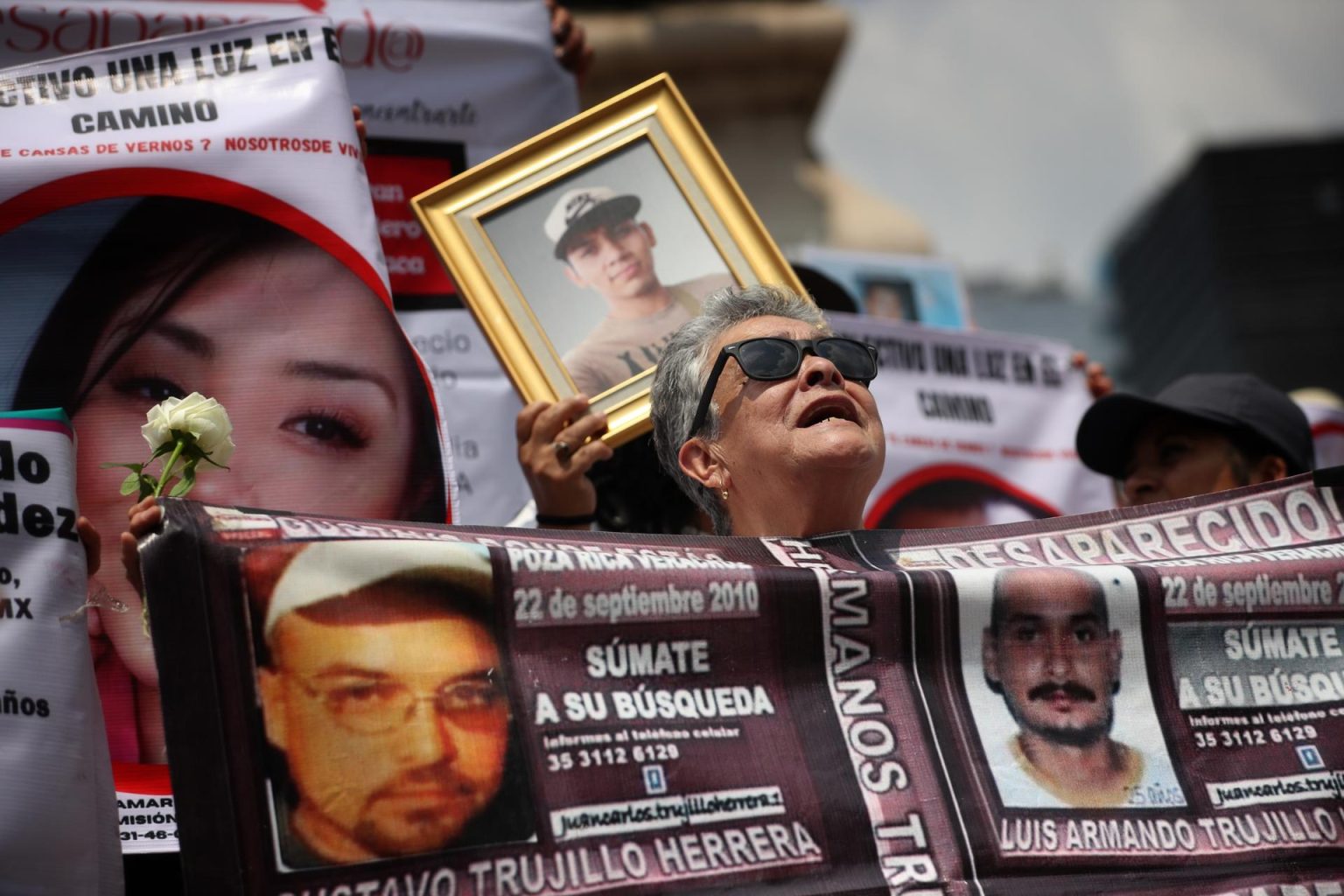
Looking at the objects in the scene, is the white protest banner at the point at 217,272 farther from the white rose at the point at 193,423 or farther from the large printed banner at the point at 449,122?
the large printed banner at the point at 449,122

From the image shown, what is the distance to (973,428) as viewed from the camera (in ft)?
15.3

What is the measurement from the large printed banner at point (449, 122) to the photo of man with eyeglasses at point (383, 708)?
1862mm

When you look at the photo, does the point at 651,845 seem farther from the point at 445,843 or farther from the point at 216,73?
the point at 216,73

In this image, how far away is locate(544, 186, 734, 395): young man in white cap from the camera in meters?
3.29

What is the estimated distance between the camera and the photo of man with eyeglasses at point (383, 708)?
1951 mm

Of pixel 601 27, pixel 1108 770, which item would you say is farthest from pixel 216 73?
pixel 601 27

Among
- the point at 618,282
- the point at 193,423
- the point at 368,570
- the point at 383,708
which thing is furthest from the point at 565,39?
the point at 383,708

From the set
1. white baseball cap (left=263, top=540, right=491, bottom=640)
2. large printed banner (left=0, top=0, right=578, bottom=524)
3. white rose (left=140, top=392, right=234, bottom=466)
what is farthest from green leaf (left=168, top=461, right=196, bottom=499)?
large printed banner (left=0, top=0, right=578, bottom=524)

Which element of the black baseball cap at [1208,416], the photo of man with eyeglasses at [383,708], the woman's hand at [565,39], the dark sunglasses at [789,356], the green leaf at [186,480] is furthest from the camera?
the woman's hand at [565,39]

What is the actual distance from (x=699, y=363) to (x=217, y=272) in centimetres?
95

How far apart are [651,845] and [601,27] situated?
6533 mm

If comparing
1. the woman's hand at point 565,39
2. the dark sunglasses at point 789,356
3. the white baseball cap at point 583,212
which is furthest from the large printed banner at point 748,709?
the woman's hand at point 565,39

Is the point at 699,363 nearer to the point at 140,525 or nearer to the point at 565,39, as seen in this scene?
the point at 140,525

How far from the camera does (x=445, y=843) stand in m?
1.97
